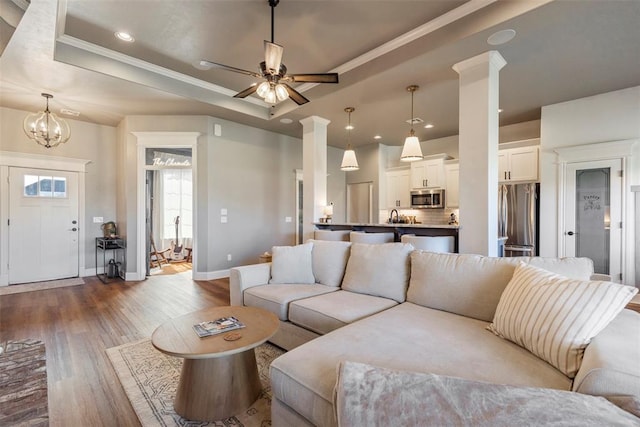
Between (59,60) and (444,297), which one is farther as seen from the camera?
(59,60)

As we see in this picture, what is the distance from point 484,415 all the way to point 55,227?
6.92m

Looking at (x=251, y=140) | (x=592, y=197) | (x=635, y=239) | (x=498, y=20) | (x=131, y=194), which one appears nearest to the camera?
(x=498, y=20)

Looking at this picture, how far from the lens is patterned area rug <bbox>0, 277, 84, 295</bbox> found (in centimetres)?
451

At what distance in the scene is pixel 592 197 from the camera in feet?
14.0

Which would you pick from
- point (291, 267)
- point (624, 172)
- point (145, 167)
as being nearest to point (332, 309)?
point (291, 267)

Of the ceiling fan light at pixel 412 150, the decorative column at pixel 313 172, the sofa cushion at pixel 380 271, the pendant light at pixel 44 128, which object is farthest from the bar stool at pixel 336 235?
the pendant light at pixel 44 128

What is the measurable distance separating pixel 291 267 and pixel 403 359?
177cm

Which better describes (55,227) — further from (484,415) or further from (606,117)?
(606,117)

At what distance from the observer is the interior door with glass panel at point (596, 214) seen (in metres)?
4.06

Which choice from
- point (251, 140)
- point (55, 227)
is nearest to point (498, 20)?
point (251, 140)

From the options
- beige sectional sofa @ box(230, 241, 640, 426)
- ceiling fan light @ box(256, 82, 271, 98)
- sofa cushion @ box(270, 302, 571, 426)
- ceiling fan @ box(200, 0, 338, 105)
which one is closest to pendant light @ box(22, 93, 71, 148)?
ceiling fan @ box(200, 0, 338, 105)

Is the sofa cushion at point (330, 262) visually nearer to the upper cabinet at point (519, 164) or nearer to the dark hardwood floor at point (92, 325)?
the dark hardwood floor at point (92, 325)

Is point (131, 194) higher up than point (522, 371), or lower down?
higher up

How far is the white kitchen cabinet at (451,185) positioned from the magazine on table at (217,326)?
18.6 feet
